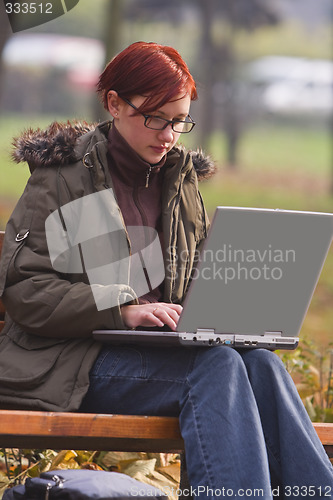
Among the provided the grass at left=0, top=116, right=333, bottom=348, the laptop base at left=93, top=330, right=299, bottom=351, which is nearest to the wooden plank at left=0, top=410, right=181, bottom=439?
the laptop base at left=93, top=330, right=299, bottom=351

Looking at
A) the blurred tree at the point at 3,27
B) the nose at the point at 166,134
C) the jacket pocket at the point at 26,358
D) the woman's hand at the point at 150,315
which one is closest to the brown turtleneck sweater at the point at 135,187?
the nose at the point at 166,134

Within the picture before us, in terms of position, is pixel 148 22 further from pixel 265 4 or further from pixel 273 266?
pixel 273 266

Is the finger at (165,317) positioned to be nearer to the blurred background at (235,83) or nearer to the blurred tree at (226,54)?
the blurred background at (235,83)

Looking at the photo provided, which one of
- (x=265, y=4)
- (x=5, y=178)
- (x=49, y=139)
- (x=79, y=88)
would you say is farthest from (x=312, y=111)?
(x=49, y=139)

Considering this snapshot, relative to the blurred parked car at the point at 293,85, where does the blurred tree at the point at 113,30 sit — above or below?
above

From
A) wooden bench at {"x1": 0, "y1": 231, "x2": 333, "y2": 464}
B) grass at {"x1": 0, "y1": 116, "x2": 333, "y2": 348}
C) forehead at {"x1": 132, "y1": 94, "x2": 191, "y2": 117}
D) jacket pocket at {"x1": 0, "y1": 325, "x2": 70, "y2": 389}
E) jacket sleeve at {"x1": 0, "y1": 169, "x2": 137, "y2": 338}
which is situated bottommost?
grass at {"x1": 0, "y1": 116, "x2": 333, "y2": 348}

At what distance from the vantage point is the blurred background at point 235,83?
698 inches

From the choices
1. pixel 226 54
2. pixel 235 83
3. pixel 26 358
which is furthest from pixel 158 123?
pixel 235 83

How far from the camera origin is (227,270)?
276 centimetres

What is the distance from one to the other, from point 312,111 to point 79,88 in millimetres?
6551

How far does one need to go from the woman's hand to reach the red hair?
718 millimetres

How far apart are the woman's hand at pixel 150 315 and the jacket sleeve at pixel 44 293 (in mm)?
34

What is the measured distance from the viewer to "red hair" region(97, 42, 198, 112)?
3.19 m

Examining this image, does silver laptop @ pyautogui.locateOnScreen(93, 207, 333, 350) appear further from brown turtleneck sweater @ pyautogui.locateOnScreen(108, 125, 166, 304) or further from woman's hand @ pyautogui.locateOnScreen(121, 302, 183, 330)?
brown turtleneck sweater @ pyautogui.locateOnScreen(108, 125, 166, 304)
